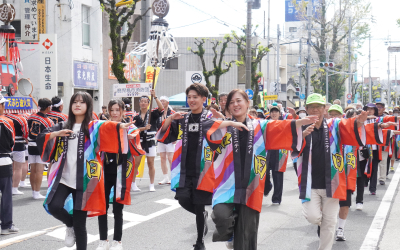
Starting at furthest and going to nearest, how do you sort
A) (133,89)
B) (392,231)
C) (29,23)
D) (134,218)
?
(29,23) < (133,89) < (134,218) < (392,231)

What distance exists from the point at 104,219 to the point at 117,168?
59 centimetres

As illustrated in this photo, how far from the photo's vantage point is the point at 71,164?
496 centimetres

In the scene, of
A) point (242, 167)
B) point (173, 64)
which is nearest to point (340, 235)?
point (242, 167)

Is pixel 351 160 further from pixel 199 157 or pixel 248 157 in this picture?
pixel 248 157

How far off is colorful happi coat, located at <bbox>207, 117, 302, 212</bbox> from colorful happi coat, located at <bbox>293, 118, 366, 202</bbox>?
0.71m

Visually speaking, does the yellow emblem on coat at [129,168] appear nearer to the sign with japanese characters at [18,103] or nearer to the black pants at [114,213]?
the black pants at [114,213]

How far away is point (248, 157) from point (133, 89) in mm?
12453

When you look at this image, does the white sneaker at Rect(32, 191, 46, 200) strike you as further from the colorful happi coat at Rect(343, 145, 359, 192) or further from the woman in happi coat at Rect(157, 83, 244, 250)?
the colorful happi coat at Rect(343, 145, 359, 192)

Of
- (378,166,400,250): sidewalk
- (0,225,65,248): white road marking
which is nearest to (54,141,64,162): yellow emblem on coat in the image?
(0,225,65,248): white road marking

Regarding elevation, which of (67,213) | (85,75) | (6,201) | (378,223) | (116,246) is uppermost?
(85,75)

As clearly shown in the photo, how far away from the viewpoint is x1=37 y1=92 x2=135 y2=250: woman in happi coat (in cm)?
492

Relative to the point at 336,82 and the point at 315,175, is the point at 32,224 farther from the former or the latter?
the point at 336,82

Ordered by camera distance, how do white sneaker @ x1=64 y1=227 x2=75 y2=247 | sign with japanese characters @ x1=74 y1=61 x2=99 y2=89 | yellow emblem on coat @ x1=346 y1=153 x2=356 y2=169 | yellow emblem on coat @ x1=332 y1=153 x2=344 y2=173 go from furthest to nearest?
sign with japanese characters @ x1=74 y1=61 x2=99 y2=89 → yellow emblem on coat @ x1=346 y1=153 x2=356 y2=169 → yellow emblem on coat @ x1=332 y1=153 x2=344 y2=173 → white sneaker @ x1=64 y1=227 x2=75 y2=247

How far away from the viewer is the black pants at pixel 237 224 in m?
4.31
